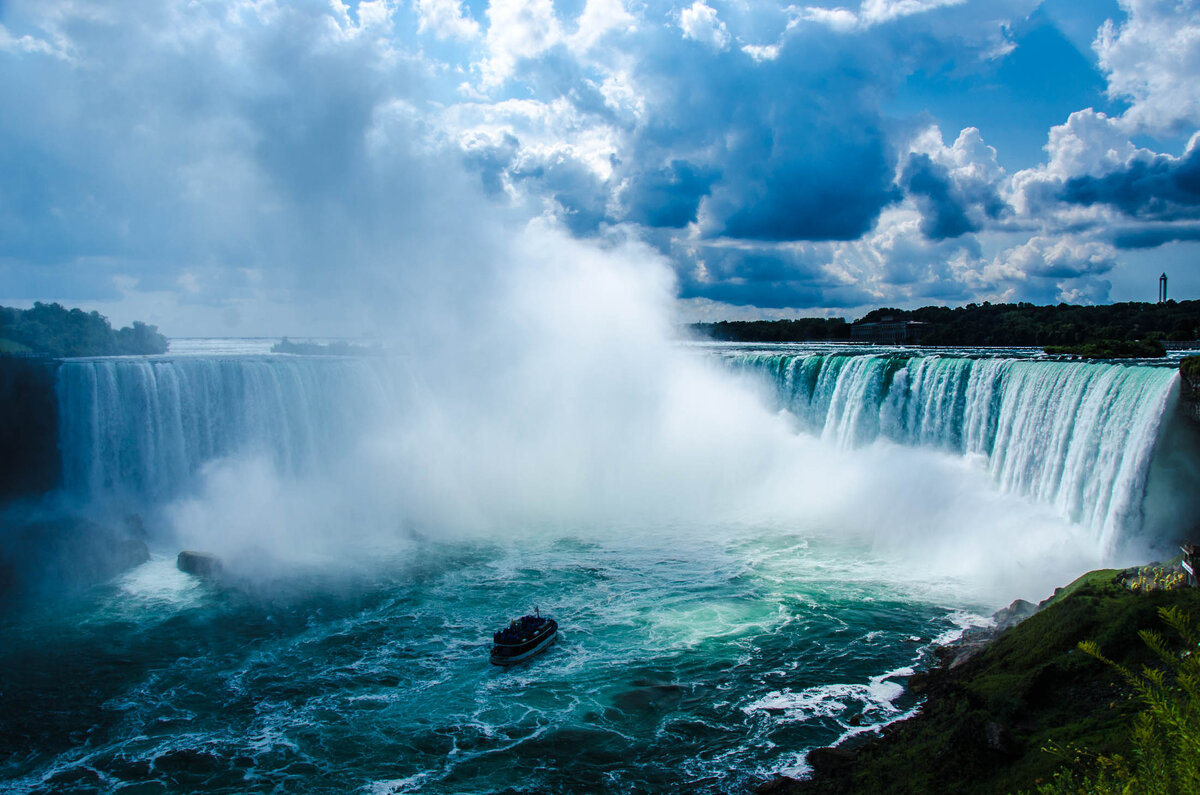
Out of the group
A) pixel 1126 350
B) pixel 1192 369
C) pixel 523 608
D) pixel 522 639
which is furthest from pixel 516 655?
pixel 1126 350

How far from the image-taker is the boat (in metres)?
14.9

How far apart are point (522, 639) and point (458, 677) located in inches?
59.4

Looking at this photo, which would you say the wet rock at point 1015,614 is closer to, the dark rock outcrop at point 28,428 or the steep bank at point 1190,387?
the steep bank at point 1190,387

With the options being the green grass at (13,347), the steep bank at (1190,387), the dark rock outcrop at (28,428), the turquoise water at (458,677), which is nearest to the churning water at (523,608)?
the turquoise water at (458,677)

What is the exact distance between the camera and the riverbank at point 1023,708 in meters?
9.27

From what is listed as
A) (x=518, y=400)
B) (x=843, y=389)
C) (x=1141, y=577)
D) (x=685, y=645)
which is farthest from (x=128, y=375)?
(x=1141, y=577)

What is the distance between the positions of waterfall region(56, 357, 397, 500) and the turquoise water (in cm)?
618

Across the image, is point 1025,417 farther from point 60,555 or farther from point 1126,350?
point 60,555

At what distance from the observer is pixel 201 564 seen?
2100 centimetres

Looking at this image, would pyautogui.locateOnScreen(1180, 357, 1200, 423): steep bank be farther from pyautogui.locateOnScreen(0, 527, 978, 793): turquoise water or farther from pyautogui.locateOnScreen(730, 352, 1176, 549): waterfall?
pyautogui.locateOnScreen(0, 527, 978, 793): turquoise water

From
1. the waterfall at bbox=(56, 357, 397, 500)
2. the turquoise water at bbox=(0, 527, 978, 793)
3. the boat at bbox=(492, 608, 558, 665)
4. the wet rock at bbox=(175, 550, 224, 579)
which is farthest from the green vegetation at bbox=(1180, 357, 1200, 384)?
the waterfall at bbox=(56, 357, 397, 500)

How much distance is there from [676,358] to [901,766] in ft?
97.9

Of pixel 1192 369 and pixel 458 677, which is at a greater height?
pixel 1192 369

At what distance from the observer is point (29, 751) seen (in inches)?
483
